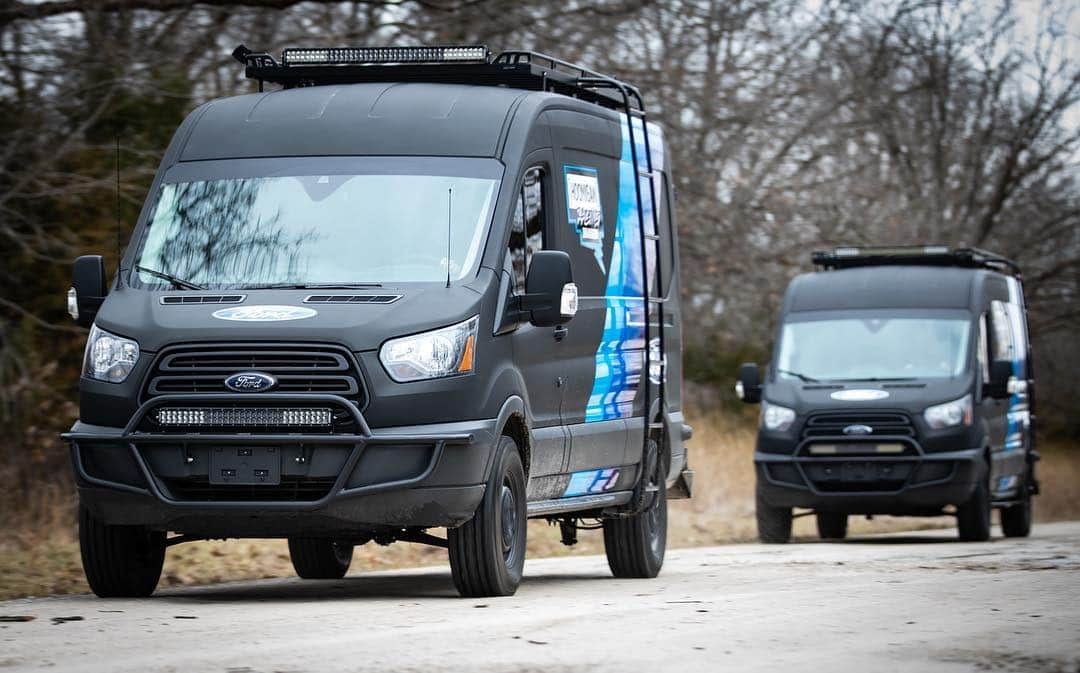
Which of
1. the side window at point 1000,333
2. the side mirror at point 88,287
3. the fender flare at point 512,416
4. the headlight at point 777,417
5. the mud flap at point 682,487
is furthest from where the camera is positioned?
the side window at point 1000,333

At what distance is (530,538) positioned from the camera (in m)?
17.7

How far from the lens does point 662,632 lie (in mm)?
8422

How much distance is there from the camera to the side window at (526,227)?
1032 cm

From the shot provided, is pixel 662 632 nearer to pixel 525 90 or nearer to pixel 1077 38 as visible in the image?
pixel 525 90

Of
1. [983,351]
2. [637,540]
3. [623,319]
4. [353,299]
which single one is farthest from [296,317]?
[983,351]

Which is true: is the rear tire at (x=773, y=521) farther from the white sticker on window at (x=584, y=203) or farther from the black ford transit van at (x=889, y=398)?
the white sticker on window at (x=584, y=203)

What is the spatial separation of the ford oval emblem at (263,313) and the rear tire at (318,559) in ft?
10.9

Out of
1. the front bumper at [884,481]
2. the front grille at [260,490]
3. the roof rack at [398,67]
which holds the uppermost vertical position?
the roof rack at [398,67]

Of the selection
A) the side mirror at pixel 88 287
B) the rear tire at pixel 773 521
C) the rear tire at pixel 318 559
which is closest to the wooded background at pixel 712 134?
the side mirror at pixel 88 287

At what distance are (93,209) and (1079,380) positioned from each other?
2316 centimetres

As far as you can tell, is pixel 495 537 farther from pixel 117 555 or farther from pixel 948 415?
pixel 948 415

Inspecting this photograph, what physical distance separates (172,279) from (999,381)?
406 inches

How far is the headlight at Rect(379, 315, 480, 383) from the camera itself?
9367mm

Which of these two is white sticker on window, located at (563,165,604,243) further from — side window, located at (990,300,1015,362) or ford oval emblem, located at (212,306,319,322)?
side window, located at (990,300,1015,362)
